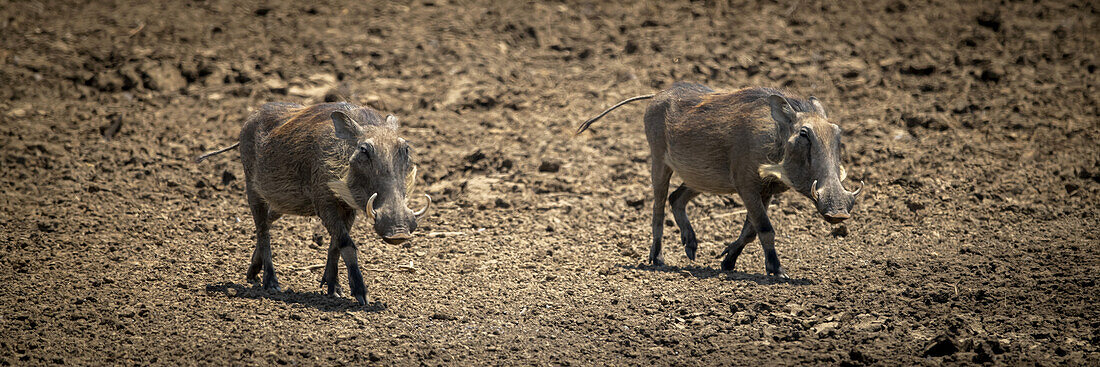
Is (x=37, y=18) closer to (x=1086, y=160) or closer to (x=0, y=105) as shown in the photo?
(x=0, y=105)

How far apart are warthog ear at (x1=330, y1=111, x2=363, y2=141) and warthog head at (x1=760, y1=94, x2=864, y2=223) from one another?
2.63 meters

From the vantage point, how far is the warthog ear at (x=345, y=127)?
18.8ft

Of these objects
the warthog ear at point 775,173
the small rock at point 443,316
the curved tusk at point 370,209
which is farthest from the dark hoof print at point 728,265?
the curved tusk at point 370,209

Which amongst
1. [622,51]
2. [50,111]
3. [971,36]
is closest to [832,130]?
→ [622,51]

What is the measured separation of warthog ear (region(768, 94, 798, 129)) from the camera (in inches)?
251

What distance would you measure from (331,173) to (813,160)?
3010 mm

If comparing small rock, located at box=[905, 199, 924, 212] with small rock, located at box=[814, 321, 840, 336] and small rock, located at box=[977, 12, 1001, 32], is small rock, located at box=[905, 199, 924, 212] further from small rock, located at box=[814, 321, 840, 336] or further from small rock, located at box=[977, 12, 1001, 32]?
small rock, located at box=[977, 12, 1001, 32]

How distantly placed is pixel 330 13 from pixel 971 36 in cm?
811

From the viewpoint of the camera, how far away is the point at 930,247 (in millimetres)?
7234

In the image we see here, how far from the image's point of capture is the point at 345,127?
5793mm

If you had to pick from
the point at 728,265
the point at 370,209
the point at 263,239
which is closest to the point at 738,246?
the point at 728,265

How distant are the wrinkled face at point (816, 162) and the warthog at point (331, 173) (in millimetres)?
2403

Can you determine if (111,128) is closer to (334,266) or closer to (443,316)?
(334,266)

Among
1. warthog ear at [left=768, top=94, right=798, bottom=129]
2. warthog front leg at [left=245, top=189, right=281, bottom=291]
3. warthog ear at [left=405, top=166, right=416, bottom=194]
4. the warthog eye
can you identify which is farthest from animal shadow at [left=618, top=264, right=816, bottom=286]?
warthog front leg at [left=245, top=189, right=281, bottom=291]
